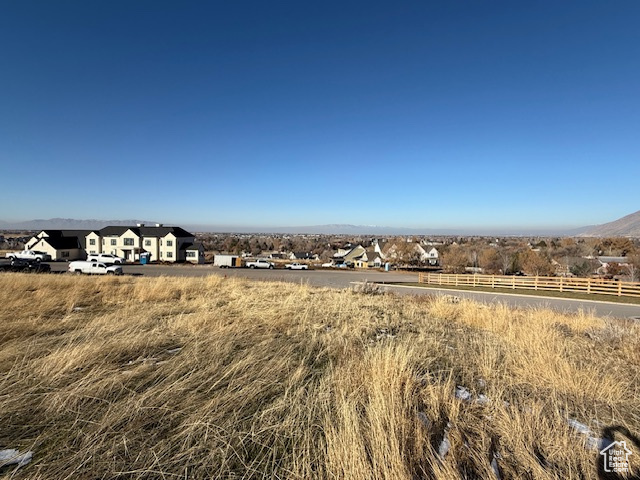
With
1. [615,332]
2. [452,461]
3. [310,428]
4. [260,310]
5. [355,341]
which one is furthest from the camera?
[260,310]

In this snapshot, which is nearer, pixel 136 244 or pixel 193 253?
pixel 136 244

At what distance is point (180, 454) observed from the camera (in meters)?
2.35

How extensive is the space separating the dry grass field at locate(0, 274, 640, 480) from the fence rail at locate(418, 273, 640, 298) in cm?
2610

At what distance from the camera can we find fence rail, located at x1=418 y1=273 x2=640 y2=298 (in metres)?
24.9

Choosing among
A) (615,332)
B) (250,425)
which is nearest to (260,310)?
(250,425)

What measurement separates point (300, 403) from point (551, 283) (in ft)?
110

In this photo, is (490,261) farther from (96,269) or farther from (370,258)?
(96,269)

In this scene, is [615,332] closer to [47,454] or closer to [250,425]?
[250,425]

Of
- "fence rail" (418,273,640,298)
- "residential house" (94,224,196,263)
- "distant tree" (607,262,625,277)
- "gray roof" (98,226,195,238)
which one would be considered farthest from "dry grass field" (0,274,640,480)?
"distant tree" (607,262,625,277)

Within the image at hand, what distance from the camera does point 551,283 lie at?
93.6 feet

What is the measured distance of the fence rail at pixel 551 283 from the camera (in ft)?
81.7

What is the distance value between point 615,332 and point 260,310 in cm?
844

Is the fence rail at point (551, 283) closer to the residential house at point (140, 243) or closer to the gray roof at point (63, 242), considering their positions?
the residential house at point (140, 243)

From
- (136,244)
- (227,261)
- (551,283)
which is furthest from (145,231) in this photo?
(551,283)
